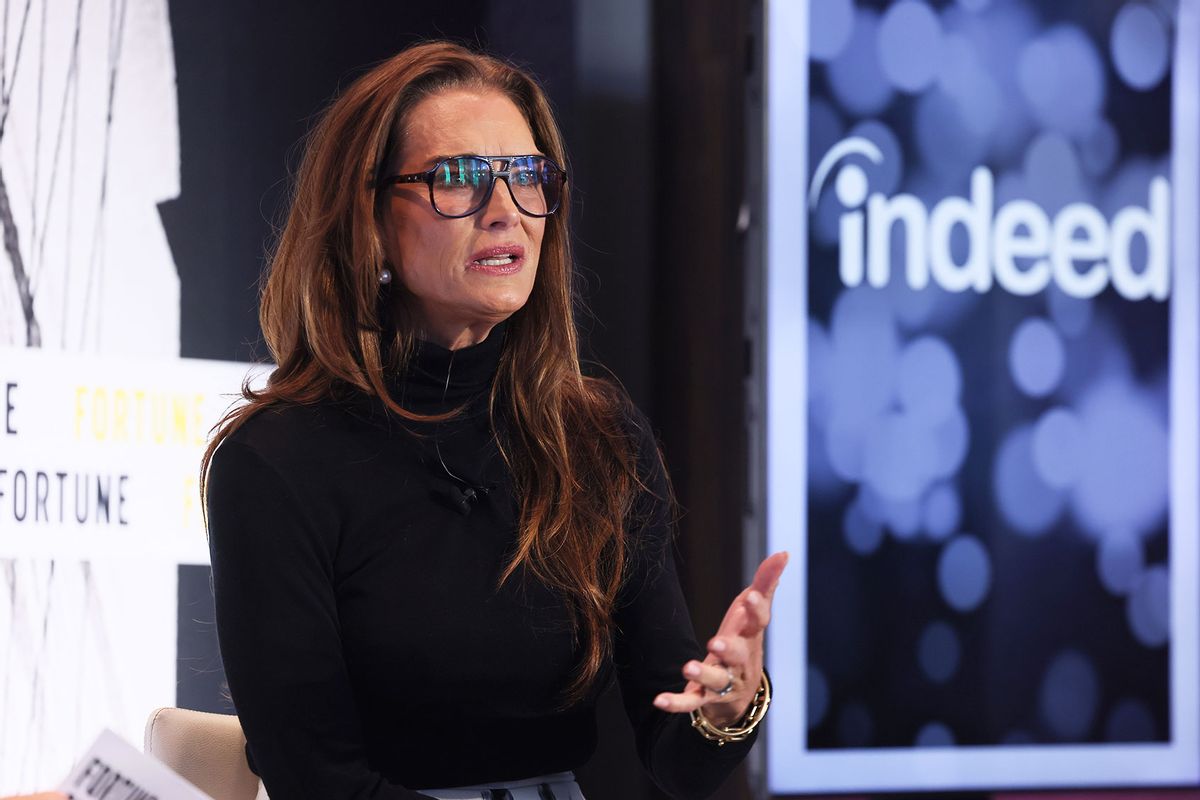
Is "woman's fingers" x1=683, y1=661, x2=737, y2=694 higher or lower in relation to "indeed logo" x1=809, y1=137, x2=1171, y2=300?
lower

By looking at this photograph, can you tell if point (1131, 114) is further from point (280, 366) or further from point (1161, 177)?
point (280, 366)

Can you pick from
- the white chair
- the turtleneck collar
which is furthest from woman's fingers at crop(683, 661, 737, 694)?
the white chair

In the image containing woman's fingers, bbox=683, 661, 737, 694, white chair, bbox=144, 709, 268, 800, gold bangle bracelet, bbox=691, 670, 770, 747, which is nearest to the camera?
woman's fingers, bbox=683, 661, 737, 694

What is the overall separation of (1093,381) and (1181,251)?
34cm

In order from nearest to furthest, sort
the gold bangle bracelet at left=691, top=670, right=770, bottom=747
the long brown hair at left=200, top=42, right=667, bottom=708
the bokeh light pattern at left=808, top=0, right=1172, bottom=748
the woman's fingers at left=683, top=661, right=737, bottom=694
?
the woman's fingers at left=683, top=661, right=737, bottom=694, the gold bangle bracelet at left=691, top=670, right=770, bottom=747, the long brown hair at left=200, top=42, right=667, bottom=708, the bokeh light pattern at left=808, top=0, right=1172, bottom=748

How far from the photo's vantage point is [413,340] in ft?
5.13

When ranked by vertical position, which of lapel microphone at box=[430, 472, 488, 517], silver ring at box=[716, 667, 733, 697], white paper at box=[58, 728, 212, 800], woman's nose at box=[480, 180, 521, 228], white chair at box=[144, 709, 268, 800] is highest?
woman's nose at box=[480, 180, 521, 228]

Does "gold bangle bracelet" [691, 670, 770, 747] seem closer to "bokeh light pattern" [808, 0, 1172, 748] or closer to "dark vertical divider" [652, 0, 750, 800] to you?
"bokeh light pattern" [808, 0, 1172, 748]

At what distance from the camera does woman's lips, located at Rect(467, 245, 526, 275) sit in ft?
4.89

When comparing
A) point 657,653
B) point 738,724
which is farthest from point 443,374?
point 738,724

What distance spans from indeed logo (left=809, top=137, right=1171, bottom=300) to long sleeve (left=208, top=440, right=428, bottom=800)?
1.54 metres

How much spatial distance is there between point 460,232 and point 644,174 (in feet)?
A: 4.97

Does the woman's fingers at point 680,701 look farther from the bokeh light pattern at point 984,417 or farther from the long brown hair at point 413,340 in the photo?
the bokeh light pattern at point 984,417

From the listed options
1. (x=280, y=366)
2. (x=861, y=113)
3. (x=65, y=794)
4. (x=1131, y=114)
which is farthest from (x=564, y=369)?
(x=1131, y=114)
